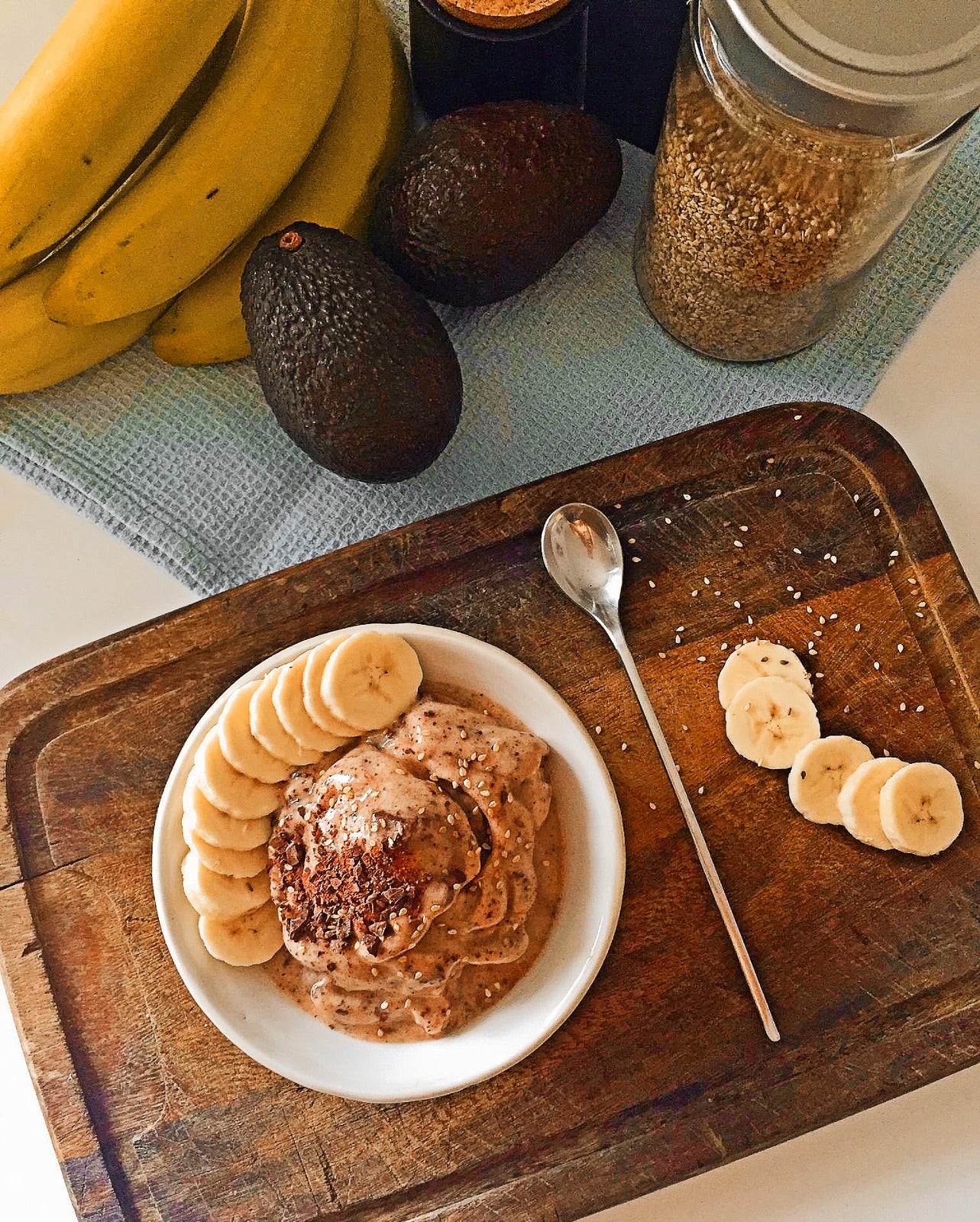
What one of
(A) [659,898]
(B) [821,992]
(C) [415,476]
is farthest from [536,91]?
(B) [821,992]

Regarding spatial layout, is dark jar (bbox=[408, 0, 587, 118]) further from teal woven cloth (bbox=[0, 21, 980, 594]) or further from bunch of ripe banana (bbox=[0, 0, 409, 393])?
teal woven cloth (bbox=[0, 21, 980, 594])

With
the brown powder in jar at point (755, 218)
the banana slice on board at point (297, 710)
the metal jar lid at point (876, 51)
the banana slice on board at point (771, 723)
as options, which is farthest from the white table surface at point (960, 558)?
the metal jar lid at point (876, 51)

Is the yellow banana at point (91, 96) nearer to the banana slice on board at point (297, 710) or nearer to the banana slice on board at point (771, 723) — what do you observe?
the banana slice on board at point (297, 710)

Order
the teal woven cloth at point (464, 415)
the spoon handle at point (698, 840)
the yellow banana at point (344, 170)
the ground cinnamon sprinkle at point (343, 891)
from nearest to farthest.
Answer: the ground cinnamon sprinkle at point (343, 891), the spoon handle at point (698, 840), the yellow banana at point (344, 170), the teal woven cloth at point (464, 415)

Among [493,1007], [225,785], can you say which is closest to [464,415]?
[225,785]

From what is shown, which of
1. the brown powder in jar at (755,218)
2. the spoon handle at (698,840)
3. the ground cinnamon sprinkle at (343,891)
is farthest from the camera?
the spoon handle at (698,840)

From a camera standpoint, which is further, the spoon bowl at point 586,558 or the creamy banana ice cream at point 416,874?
the spoon bowl at point 586,558

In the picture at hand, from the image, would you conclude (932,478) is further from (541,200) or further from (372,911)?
(372,911)
